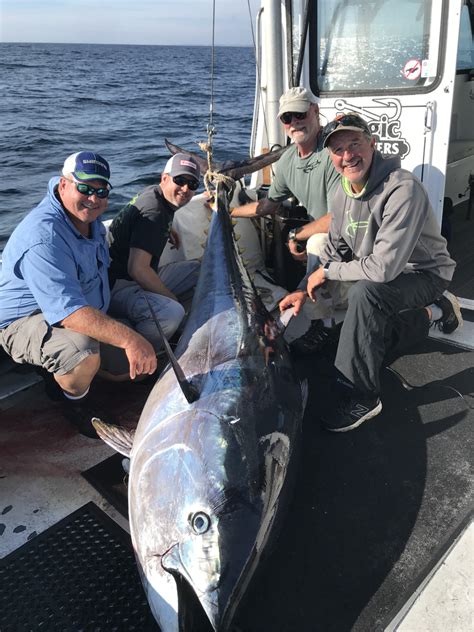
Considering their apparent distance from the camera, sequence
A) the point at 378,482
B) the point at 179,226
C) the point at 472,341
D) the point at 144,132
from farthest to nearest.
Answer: the point at 144,132 → the point at 179,226 → the point at 472,341 → the point at 378,482

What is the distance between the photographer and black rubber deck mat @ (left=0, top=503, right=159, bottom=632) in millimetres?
1643

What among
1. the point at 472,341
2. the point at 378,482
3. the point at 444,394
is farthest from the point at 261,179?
the point at 378,482

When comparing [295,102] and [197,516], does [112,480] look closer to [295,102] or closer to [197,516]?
[197,516]

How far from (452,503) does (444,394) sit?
76cm

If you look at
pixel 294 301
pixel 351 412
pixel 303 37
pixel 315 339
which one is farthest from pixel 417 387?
pixel 303 37

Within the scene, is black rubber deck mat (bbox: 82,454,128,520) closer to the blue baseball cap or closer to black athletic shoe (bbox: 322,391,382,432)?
black athletic shoe (bbox: 322,391,382,432)

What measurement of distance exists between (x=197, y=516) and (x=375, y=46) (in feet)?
11.2

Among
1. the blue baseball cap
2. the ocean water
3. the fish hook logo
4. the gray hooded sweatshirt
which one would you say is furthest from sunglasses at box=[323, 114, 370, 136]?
the ocean water

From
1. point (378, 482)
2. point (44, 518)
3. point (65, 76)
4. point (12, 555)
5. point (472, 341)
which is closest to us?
point (12, 555)

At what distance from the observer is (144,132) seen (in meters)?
14.2

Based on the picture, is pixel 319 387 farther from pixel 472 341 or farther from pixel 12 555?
pixel 12 555

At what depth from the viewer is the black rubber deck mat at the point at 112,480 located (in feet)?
6.85

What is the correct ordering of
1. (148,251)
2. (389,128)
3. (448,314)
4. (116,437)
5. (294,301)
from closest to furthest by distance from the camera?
(116,437)
(294,301)
(148,251)
(448,314)
(389,128)

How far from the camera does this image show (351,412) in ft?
8.29
